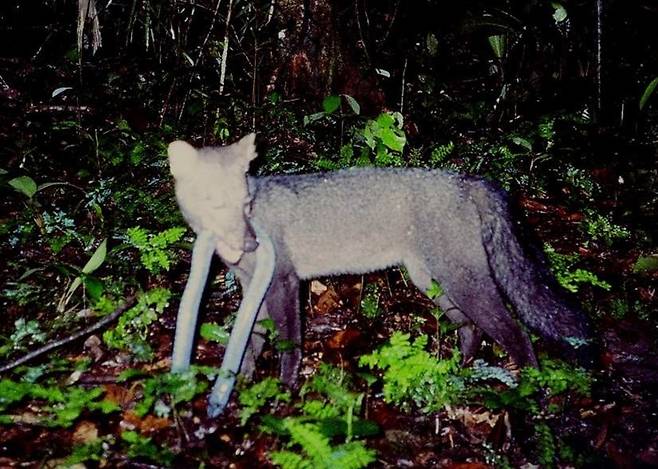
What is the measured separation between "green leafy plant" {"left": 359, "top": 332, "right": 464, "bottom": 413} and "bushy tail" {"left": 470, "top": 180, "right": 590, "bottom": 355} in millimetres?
713

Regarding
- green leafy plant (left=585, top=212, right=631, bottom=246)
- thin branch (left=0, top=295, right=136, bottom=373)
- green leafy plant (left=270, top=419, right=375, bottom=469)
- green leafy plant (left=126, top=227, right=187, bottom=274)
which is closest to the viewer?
green leafy plant (left=270, top=419, right=375, bottom=469)

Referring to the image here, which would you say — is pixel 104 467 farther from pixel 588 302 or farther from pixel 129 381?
pixel 588 302

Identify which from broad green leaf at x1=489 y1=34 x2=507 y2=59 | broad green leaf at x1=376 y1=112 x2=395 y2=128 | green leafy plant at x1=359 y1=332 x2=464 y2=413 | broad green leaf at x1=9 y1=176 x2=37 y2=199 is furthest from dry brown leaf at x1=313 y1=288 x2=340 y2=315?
broad green leaf at x1=489 y1=34 x2=507 y2=59

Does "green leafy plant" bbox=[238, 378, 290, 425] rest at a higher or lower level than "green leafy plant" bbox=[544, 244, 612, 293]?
lower

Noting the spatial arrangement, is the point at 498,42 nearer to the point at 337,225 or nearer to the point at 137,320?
the point at 337,225

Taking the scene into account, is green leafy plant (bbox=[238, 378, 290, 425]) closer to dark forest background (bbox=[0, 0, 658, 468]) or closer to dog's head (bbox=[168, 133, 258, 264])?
dark forest background (bbox=[0, 0, 658, 468])

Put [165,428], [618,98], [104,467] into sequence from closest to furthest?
1. [104,467]
2. [165,428]
3. [618,98]

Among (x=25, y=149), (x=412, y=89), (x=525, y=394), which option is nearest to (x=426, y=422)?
(x=525, y=394)

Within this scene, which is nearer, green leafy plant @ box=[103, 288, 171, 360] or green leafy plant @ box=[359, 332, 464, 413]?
green leafy plant @ box=[359, 332, 464, 413]

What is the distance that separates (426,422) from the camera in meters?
3.60

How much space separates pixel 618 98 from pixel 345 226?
6.80 meters

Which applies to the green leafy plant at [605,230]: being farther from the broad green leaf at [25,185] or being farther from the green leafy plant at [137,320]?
the broad green leaf at [25,185]

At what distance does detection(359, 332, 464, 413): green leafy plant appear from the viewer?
136 inches

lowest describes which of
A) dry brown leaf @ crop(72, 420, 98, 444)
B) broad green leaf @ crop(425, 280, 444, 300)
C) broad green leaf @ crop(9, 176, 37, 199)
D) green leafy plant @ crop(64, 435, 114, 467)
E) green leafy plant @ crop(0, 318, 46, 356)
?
dry brown leaf @ crop(72, 420, 98, 444)
